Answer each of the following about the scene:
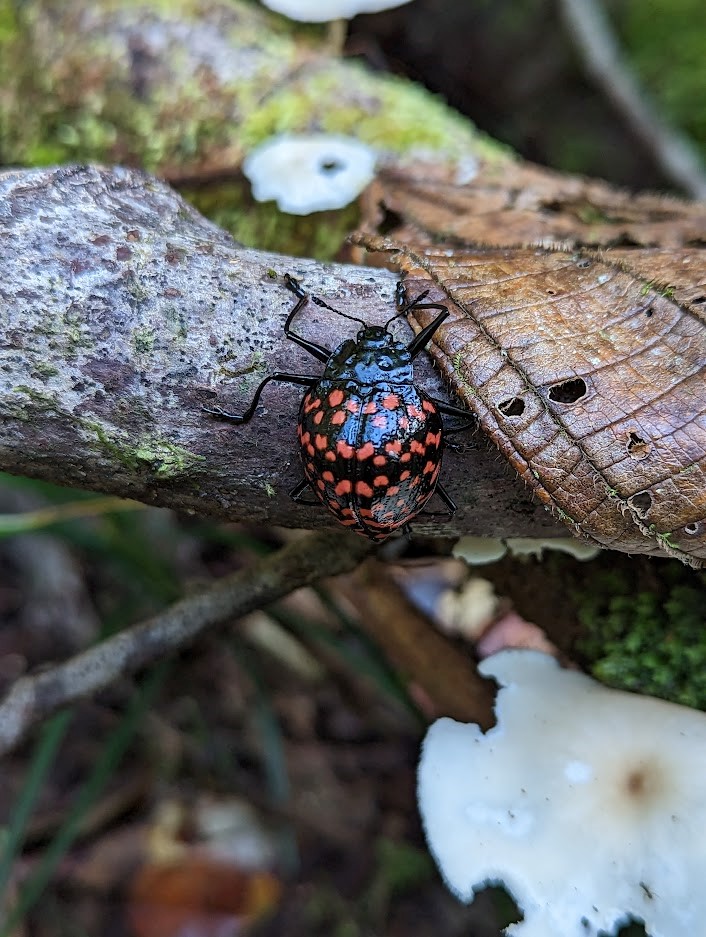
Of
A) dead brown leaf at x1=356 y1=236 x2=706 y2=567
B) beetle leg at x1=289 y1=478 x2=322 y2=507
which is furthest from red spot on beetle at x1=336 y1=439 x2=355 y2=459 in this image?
dead brown leaf at x1=356 y1=236 x2=706 y2=567

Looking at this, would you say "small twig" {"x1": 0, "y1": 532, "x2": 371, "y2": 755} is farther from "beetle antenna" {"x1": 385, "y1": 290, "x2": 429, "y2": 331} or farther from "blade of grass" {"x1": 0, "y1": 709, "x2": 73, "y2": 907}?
"beetle antenna" {"x1": 385, "y1": 290, "x2": 429, "y2": 331}

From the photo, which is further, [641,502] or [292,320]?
[292,320]

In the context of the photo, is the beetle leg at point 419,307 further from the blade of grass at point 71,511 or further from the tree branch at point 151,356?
the blade of grass at point 71,511

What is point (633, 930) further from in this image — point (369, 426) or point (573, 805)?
point (369, 426)

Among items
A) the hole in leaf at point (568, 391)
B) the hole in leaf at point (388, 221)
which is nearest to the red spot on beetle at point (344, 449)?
the hole in leaf at point (568, 391)

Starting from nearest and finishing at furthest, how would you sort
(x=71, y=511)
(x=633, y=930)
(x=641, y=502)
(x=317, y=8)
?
(x=641, y=502), (x=633, y=930), (x=71, y=511), (x=317, y=8)

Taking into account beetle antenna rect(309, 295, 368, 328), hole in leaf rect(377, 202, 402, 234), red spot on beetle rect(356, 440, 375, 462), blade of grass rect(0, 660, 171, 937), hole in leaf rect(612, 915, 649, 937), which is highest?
beetle antenna rect(309, 295, 368, 328)

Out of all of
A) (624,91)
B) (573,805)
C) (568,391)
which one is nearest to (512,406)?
(568,391)
